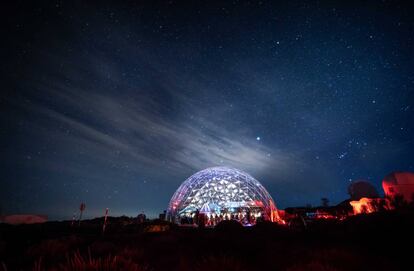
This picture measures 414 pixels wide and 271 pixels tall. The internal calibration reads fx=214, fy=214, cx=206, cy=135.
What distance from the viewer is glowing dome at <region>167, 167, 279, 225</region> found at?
3572 centimetres

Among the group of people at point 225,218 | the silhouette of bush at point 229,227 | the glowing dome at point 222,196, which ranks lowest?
the silhouette of bush at point 229,227

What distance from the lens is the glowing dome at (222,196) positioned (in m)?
35.7

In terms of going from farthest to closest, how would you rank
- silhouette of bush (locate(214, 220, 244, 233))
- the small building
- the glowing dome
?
the glowing dome, the small building, silhouette of bush (locate(214, 220, 244, 233))

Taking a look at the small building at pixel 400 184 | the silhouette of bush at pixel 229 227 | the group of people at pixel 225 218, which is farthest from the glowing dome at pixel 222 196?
the small building at pixel 400 184

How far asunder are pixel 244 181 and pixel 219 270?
108ft

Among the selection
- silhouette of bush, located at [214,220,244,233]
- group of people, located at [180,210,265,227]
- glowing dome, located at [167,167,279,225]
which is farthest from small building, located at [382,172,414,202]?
silhouette of bush, located at [214,220,244,233]

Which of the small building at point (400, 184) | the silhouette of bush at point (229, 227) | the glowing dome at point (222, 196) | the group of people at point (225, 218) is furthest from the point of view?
the glowing dome at point (222, 196)

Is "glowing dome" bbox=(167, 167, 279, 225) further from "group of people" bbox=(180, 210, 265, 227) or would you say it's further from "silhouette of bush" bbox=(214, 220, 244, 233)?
"silhouette of bush" bbox=(214, 220, 244, 233)

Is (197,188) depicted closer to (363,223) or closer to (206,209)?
(206,209)

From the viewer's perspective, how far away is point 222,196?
37.2 metres

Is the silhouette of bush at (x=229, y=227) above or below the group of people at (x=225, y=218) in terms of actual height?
below

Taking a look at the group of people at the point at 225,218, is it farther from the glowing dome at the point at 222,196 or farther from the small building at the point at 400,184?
the small building at the point at 400,184

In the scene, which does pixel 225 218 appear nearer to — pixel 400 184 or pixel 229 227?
pixel 229 227

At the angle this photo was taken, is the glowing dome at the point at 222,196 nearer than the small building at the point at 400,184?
No
